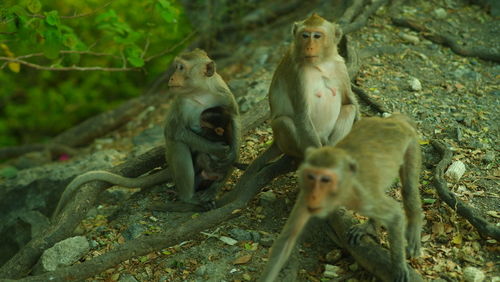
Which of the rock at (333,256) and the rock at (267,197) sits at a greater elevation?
the rock at (267,197)

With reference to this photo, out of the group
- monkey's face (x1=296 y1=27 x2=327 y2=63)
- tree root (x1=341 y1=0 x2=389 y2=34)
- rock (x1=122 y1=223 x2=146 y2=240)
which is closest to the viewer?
monkey's face (x1=296 y1=27 x2=327 y2=63)

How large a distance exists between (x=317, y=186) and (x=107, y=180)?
2.65 meters

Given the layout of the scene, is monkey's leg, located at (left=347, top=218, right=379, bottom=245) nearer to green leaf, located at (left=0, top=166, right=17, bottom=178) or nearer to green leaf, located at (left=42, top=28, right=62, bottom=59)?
green leaf, located at (left=42, top=28, right=62, bottom=59)

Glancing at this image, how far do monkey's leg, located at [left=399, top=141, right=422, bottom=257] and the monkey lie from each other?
5.27ft

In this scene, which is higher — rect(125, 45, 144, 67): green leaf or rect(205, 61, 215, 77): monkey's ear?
rect(205, 61, 215, 77): monkey's ear

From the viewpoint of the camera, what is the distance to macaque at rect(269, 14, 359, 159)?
452 cm

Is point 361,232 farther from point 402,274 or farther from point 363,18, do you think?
point 363,18

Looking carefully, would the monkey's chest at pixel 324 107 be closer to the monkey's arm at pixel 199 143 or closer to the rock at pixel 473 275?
the monkey's arm at pixel 199 143

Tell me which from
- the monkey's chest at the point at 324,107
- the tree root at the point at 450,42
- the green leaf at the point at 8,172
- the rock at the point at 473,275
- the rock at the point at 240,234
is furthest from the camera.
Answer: the green leaf at the point at 8,172

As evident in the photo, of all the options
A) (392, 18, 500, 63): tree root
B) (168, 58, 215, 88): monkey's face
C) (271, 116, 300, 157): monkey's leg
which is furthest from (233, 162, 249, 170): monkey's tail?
(392, 18, 500, 63): tree root

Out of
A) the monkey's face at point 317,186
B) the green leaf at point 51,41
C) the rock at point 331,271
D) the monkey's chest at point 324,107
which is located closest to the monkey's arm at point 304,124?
the monkey's chest at point 324,107

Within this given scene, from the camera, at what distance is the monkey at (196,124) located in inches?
199

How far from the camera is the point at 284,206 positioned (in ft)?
15.8

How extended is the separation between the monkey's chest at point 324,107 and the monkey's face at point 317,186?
59.6 inches
